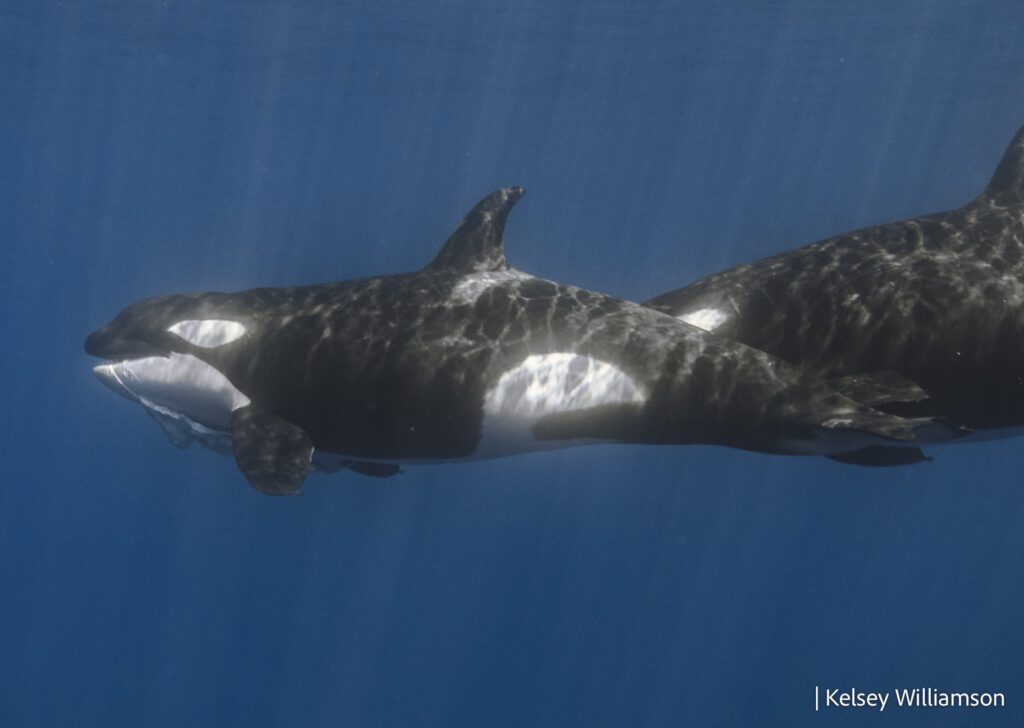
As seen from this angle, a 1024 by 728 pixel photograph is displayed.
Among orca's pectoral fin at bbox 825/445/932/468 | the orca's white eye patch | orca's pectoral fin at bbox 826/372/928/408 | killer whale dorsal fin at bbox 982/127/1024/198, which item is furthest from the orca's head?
killer whale dorsal fin at bbox 982/127/1024/198

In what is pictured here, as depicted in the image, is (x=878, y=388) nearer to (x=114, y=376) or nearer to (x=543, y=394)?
(x=543, y=394)

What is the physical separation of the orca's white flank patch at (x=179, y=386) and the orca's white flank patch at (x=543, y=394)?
263 centimetres

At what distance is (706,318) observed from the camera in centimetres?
783

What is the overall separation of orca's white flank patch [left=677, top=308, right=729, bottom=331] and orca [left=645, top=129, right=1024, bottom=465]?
10mm

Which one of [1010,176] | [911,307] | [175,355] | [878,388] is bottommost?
[175,355]

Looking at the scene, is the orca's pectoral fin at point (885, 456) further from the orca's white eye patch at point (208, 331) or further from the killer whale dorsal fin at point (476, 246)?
the orca's white eye patch at point (208, 331)

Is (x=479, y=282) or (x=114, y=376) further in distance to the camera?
(x=114, y=376)

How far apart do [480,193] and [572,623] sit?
52621mm

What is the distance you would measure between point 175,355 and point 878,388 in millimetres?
6725

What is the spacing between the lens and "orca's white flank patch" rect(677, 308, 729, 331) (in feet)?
25.4

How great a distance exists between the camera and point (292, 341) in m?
8.58

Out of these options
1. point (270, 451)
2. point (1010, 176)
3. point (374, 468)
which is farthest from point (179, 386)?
point (1010, 176)

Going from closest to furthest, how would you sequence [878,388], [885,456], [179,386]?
[878,388], [885,456], [179,386]

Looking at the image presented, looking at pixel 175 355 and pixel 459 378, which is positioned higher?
pixel 459 378
